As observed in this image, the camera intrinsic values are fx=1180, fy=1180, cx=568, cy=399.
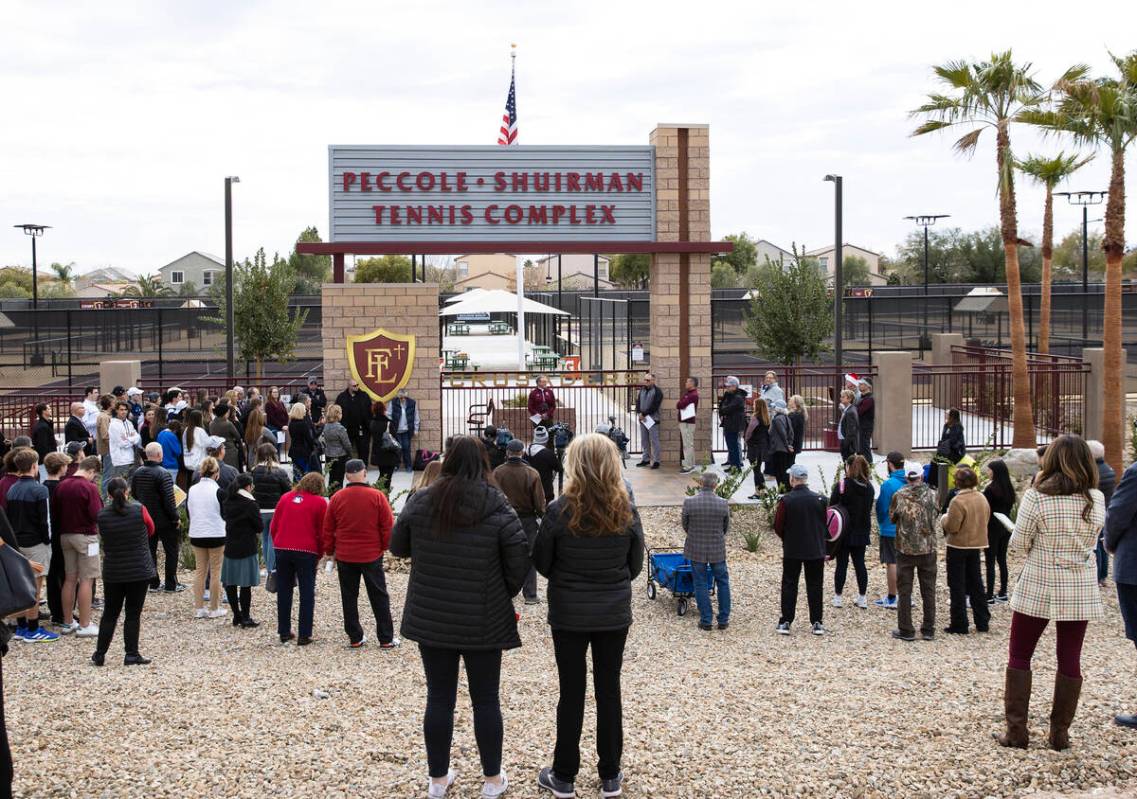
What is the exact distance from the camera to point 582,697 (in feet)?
18.6

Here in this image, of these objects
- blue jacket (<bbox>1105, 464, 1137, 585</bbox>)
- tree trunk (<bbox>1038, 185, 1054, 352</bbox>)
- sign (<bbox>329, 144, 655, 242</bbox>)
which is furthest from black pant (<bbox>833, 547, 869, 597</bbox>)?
tree trunk (<bbox>1038, 185, 1054, 352</bbox>)

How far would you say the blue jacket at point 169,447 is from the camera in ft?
44.2

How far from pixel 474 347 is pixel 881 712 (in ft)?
136

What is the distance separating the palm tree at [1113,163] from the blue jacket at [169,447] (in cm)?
1286

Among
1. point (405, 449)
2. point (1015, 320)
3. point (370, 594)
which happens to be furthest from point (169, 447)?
point (1015, 320)

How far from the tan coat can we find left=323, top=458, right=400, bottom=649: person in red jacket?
453 cm

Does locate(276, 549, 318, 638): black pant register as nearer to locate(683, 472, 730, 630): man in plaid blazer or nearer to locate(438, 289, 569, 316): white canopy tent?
locate(683, 472, 730, 630): man in plaid blazer

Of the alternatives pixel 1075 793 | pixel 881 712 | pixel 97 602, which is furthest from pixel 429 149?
pixel 1075 793

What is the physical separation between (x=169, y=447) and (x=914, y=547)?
837cm

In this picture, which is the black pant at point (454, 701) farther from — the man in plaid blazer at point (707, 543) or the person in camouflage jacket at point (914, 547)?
the person in camouflage jacket at point (914, 547)

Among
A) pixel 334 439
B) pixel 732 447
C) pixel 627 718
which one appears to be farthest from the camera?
pixel 732 447

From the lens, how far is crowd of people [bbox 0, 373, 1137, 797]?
542 centimetres

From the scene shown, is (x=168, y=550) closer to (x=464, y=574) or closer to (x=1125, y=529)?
(x=464, y=574)

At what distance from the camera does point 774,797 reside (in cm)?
580
